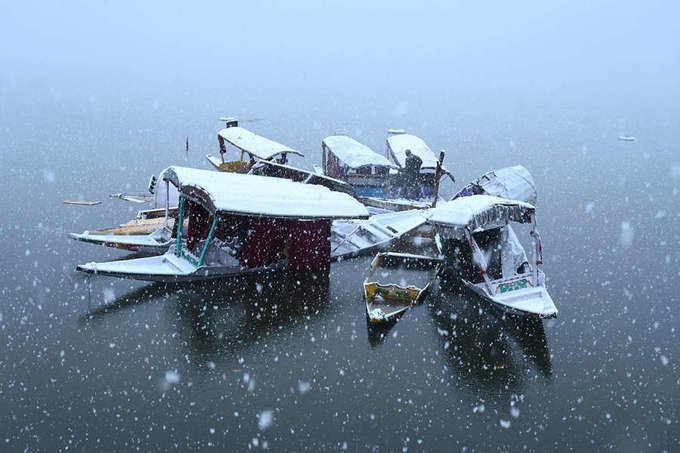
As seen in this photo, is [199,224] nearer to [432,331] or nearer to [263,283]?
[263,283]

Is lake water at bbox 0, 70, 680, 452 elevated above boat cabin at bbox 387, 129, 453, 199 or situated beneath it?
situated beneath

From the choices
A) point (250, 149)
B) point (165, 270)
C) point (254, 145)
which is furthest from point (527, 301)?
point (254, 145)

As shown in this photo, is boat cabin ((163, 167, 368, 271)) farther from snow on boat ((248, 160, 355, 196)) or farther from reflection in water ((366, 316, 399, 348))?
snow on boat ((248, 160, 355, 196))

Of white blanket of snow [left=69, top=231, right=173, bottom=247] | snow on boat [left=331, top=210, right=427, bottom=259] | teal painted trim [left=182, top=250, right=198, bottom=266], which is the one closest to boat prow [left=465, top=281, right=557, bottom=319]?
snow on boat [left=331, top=210, right=427, bottom=259]

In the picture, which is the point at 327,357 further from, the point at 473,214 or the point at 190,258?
the point at 190,258

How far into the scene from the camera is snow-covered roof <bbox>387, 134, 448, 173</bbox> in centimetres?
2563

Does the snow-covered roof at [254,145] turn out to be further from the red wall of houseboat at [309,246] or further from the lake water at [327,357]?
the red wall of houseboat at [309,246]

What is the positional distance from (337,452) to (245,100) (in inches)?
3185

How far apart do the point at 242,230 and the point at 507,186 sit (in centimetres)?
1157

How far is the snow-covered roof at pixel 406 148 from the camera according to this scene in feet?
84.1

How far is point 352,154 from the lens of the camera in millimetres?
24766

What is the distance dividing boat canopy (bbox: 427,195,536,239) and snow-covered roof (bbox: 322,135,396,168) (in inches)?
351

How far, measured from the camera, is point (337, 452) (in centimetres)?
964

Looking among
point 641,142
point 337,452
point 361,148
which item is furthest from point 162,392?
point 641,142
